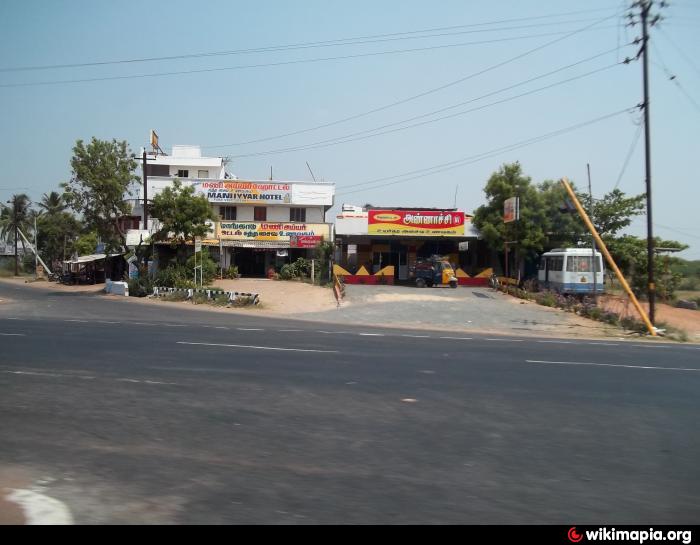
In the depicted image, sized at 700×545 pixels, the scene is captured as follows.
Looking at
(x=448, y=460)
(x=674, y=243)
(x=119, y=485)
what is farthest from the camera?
(x=674, y=243)

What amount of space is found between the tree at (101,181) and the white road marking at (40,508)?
111ft

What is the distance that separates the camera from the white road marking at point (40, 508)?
4.48 meters

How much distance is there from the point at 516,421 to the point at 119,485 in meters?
4.69

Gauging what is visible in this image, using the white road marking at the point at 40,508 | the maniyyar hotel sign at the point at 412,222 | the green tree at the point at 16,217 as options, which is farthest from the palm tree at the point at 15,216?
the white road marking at the point at 40,508

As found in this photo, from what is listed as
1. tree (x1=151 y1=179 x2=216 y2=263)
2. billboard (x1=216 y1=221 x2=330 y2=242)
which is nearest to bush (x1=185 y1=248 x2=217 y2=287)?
tree (x1=151 y1=179 x2=216 y2=263)

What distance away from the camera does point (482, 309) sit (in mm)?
26391

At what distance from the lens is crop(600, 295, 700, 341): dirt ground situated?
932 inches

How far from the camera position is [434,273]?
3650 cm

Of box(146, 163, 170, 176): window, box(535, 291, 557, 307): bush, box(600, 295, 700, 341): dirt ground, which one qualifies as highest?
box(146, 163, 170, 176): window

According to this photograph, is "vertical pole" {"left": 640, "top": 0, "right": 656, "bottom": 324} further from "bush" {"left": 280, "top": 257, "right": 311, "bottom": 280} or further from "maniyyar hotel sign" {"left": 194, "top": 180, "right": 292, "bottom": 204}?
"maniyyar hotel sign" {"left": 194, "top": 180, "right": 292, "bottom": 204}

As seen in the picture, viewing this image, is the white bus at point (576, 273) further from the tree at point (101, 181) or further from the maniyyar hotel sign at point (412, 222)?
the tree at point (101, 181)

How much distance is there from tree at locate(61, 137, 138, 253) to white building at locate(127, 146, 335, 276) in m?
3.85
